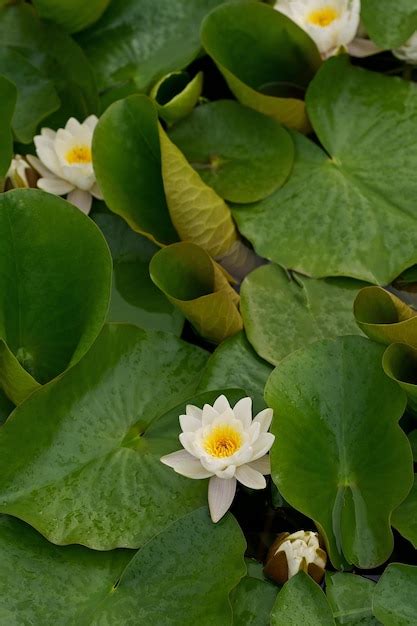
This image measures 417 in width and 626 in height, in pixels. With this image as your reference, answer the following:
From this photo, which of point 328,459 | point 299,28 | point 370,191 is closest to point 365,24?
point 299,28

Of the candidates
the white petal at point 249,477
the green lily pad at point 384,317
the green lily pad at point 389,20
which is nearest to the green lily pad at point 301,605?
the white petal at point 249,477

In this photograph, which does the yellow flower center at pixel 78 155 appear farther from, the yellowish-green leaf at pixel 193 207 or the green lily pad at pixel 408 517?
the green lily pad at pixel 408 517

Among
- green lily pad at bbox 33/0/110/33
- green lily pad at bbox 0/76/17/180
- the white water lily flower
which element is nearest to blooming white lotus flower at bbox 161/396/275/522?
green lily pad at bbox 0/76/17/180

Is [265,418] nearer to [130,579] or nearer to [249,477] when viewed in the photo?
[249,477]

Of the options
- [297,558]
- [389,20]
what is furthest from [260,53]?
[297,558]

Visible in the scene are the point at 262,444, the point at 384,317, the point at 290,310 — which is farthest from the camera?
the point at 290,310

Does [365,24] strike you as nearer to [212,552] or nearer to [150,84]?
[150,84]
